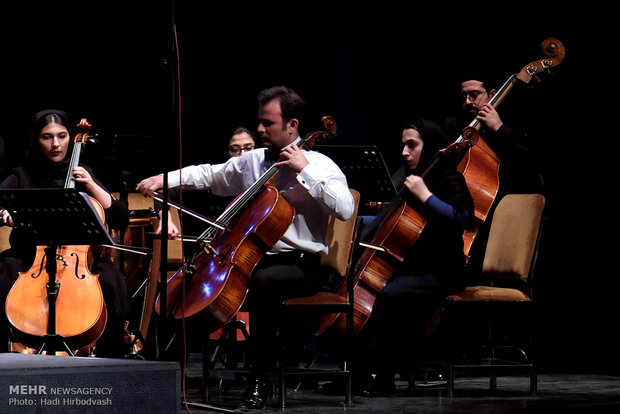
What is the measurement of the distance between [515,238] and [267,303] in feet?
3.79

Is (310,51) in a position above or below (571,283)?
above

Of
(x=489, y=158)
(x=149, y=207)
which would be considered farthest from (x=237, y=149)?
(x=489, y=158)

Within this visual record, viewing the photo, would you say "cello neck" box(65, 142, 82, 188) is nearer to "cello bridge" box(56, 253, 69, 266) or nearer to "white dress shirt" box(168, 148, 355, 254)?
"cello bridge" box(56, 253, 69, 266)

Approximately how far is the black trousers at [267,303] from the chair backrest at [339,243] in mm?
243

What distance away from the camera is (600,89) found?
182 inches

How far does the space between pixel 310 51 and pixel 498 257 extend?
202cm

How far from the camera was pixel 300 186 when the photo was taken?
3.65 metres

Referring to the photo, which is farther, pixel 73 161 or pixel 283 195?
pixel 73 161

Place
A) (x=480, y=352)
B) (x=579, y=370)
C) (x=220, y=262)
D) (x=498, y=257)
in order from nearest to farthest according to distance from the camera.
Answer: (x=220, y=262)
(x=498, y=257)
(x=579, y=370)
(x=480, y=352)

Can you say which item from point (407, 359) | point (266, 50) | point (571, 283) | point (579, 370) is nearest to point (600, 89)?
point (571, 283)

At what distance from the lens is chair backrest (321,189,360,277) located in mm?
3719

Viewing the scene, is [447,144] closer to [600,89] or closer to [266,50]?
[600,89]

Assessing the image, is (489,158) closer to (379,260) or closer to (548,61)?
(548,61)

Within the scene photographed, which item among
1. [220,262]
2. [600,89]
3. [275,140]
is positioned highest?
[600,89]
